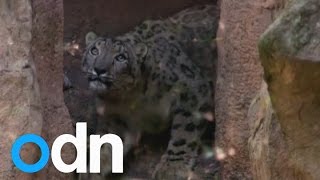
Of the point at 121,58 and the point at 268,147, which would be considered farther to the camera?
the point at 121,58

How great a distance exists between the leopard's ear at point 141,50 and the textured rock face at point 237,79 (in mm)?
983

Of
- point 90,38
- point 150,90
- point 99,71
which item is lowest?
point 150,90

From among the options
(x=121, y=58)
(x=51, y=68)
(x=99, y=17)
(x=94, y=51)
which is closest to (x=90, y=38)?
(x=94, y=51)

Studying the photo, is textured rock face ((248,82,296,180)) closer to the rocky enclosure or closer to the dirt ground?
the rocky enclosure

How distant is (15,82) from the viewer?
13.3 feet

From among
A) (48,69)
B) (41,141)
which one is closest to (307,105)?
(41,141)

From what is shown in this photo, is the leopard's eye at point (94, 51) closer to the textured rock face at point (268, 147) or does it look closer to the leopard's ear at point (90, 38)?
the leopard's ear at point (90, 38)

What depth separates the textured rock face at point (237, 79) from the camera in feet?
14.7

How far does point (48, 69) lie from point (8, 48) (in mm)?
473

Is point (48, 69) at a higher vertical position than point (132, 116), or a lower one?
higher

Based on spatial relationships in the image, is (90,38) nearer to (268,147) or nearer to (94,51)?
(94,51)

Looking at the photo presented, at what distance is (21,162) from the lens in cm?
407

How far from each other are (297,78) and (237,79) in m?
1.47

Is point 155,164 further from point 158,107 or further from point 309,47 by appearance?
point 309,47
